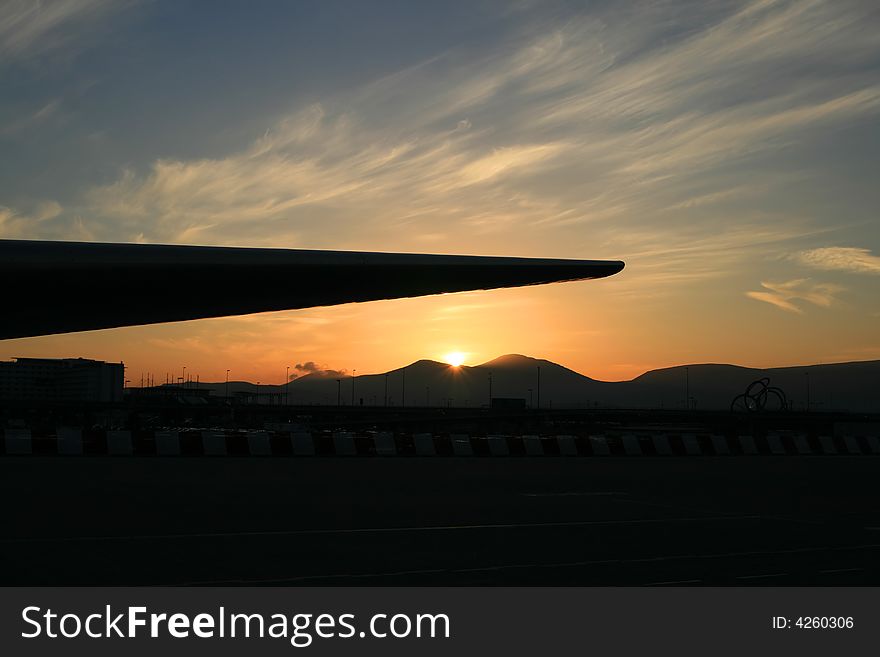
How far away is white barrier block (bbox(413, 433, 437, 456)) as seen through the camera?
106ft

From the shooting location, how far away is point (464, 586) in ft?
27.8

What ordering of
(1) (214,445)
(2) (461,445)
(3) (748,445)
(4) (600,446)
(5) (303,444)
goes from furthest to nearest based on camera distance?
(3) (748,445)
(4) (600,446)
(2) (461,445)
(5) (303,444)
(1) (214,445)

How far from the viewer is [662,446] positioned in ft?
121

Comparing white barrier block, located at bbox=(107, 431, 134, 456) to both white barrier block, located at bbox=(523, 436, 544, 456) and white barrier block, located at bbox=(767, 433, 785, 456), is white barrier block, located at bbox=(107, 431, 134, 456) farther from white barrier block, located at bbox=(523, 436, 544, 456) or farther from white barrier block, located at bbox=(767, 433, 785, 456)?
white barrier block, located at bbox=(767, 433, 785, 456)

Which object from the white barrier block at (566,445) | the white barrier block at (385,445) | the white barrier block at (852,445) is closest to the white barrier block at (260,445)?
the white barrier block at (385,445)

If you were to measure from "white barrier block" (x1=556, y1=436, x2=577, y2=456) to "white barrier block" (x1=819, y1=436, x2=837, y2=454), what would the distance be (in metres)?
13.7

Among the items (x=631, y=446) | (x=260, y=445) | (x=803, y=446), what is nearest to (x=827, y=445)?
(x=803, y=446)

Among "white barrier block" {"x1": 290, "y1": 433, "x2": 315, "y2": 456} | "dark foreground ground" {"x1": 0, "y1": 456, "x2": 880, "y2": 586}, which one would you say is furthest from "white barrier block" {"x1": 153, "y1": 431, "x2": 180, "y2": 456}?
"dark foreground ground" {"x1": 0, "y1": 456, "x2": 880, "y2": 586}

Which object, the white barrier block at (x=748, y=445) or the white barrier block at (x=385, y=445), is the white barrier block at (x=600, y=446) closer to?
the white barrier block at (x=748, y=445)

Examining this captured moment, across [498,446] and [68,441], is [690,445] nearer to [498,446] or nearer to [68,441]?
[498,446]

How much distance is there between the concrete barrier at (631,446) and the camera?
117 ft

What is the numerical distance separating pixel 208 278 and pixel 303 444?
22153mm

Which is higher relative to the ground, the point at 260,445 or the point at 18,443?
the point at 260,445
